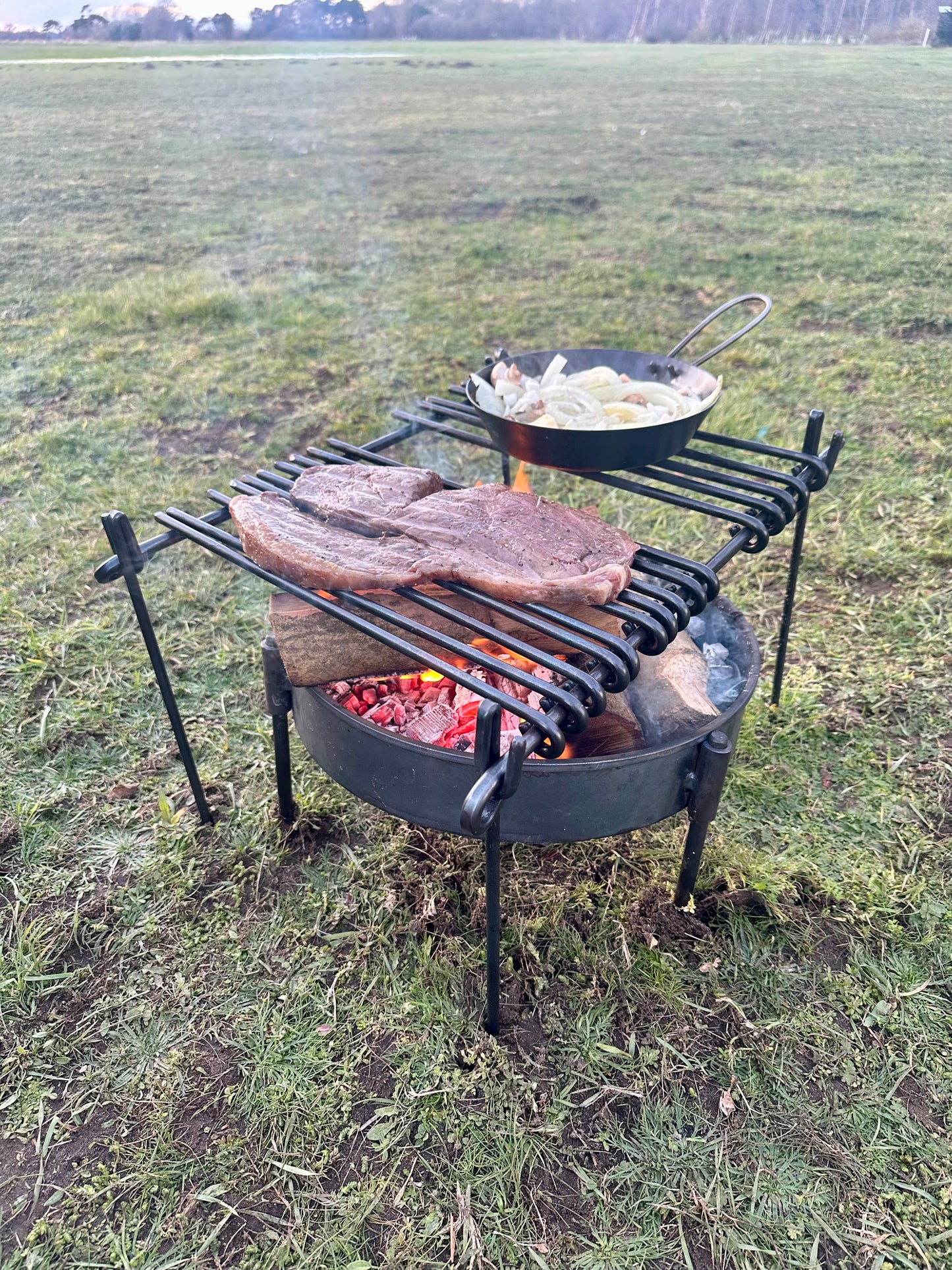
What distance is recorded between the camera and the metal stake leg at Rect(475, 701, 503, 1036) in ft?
5.32

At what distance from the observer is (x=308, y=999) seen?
2.44m

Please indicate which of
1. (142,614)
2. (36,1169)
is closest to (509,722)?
(142,614)

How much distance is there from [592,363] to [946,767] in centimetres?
221

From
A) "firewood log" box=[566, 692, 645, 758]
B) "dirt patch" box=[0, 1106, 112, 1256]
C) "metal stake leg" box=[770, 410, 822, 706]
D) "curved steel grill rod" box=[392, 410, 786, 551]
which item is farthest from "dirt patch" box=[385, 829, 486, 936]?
"metal stake leg" box=[770, 410, 822, 706]

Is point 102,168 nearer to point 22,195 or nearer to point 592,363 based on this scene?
point 22,195

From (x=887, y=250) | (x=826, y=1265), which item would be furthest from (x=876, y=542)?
(x=887, y=250)

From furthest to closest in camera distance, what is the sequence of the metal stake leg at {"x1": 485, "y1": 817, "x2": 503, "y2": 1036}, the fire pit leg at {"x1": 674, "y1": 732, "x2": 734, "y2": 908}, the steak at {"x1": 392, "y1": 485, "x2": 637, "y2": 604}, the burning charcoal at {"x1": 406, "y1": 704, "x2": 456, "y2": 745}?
the burning charcoal at {"x1": 406, "y1": 704, "x2": 456, "y2": 745} → the fire pit leg at {"x1": 674, "y1": 732, "x2": 734, "y2": 908} → the steak at {"x1": 392, "y1": 485, "x2": 637, "y2": 604} → the metal stake leg at {"x1": 485, "y1": 817, "x2": 503, "y2": 1036}

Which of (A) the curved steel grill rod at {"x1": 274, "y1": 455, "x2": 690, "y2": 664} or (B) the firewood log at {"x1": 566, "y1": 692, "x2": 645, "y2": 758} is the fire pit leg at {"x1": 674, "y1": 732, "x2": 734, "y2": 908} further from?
(A) the curved steel grill rod at {"x1": 274, "y1": 455, "x2": 690, "y2": 664}

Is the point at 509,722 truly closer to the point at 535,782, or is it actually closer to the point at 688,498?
the point at 535,782

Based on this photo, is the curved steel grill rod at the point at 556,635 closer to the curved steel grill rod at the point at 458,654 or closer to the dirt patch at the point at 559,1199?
the curved steel grill rod at the point at 458,654

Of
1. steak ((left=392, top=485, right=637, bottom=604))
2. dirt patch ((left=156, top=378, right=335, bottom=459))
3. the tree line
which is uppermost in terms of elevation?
the tree line

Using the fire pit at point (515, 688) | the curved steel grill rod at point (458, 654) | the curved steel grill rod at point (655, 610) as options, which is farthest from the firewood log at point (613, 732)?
the curved steel grill rod at point (458, 654)

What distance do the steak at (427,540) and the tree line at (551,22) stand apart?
5.05 m

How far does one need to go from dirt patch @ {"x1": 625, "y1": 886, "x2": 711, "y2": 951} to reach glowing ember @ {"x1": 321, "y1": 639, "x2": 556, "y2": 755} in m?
0.76
